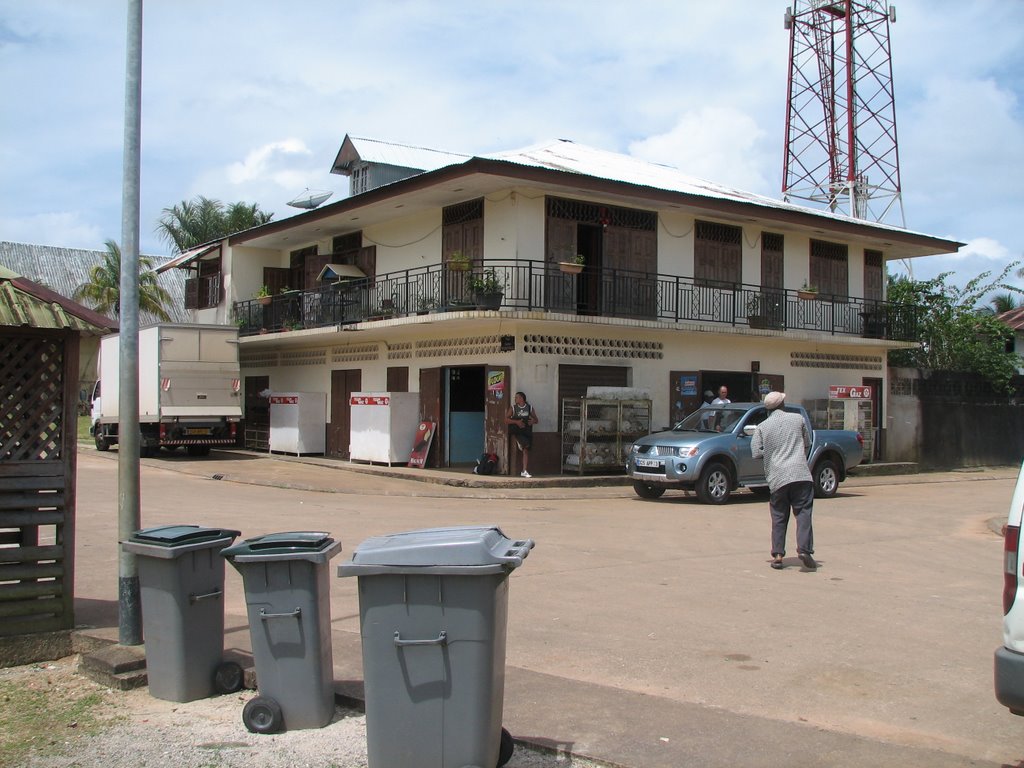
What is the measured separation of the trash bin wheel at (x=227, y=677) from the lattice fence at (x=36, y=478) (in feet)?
5.29

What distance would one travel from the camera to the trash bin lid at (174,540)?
5.66 metres

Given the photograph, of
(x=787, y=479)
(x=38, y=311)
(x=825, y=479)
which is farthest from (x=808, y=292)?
(x=38, y=311)

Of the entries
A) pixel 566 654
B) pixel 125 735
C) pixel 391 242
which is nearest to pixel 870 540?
pixel 566 654

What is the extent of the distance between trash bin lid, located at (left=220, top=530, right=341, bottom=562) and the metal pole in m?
1.44

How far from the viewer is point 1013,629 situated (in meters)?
4.25

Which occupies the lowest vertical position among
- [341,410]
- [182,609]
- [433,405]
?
[182,609]

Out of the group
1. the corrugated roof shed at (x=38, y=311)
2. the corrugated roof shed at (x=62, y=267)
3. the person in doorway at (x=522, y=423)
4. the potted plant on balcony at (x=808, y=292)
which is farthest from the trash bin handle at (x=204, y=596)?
the corrugated roof shed at (x=62, y=267)

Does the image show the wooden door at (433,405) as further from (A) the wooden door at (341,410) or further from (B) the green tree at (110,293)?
(B) the green tree at (110,293)

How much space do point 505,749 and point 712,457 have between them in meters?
11.9

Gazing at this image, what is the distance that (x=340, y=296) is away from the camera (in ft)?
79.4

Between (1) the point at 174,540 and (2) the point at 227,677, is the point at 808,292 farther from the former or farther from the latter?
(1) the point at 174,540

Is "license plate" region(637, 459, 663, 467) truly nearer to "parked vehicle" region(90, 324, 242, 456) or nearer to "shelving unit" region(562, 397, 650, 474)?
"shelving unit" region(562, 397, 650, 474)

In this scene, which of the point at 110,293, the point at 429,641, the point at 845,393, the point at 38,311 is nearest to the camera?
the point at 429,641

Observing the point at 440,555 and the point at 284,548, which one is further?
A: the point at 284,548
